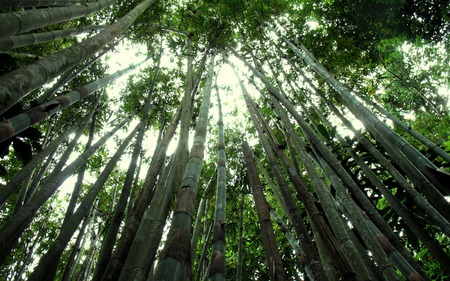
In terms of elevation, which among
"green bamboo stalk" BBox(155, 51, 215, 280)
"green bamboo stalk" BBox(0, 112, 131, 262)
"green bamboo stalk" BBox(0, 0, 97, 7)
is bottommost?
"green bamboo stalk" BBox(155, 51, 215, 280)

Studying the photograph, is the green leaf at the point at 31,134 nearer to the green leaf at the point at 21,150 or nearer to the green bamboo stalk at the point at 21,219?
the green leaf at the point at 21,150

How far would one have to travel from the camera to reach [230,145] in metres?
7.20

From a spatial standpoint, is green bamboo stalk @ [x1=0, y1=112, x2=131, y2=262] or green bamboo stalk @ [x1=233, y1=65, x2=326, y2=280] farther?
green bamboo stalk @ [x1=0, y1=112, x2=131, y2=262]

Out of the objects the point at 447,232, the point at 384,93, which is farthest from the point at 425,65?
the point at 447,232

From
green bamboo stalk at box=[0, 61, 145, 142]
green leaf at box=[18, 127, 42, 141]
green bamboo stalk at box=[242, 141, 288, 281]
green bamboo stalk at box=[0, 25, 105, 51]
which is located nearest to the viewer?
green bamboo stalk at box=[0, 61, 145, 142]

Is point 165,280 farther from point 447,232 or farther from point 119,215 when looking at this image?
point 447,232

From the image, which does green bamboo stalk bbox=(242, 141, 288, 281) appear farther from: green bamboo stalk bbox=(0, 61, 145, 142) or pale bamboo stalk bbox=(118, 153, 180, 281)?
green bamboo stalk bbox=(0, 61, 145, 142)

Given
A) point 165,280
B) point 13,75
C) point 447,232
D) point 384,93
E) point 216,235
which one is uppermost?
point 384,93

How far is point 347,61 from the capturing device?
5879 millimetres

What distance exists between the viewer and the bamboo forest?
1.87 meters

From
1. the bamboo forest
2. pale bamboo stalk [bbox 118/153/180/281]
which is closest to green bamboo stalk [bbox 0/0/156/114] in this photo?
the bamboo forest

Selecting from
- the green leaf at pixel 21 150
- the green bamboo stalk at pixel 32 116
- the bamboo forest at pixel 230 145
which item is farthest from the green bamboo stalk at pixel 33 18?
the green leaf at pixel 21 150

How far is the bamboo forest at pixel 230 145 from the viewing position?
1.87 m

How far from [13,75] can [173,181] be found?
3.98ft
